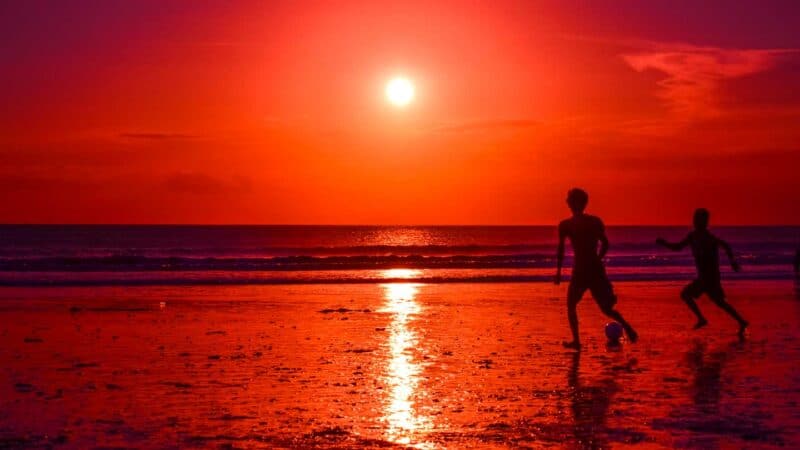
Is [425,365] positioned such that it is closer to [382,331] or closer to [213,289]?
[382,331]

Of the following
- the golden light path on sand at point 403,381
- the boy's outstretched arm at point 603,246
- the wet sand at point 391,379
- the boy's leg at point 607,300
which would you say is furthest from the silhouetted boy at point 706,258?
the golden light path on sand at point 403,381

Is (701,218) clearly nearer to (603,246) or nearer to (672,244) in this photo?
(672,244)

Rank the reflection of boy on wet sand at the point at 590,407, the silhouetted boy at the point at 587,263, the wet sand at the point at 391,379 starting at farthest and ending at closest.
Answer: the silhouetted boy at the point at 587,263
the wet sand at the point at 391,379
the reflection of boy on wet sand at the point at 590,407

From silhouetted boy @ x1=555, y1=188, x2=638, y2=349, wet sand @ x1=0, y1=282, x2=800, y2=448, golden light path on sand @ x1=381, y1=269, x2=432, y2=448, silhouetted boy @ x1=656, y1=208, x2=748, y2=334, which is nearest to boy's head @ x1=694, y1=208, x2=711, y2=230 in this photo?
silhouetted boy @ x1=656, y1=208, x2=748, y2=334

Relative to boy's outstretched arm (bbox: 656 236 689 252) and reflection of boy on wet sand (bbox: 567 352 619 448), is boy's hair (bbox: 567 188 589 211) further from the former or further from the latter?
reflection of boy on wet sand (bbox: 567 352 619 448)

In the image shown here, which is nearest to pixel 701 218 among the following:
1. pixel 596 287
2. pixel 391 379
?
pixel 596 287

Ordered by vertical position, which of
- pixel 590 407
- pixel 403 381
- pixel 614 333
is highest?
pixel 614 333

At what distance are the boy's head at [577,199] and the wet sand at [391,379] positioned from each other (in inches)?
70.7

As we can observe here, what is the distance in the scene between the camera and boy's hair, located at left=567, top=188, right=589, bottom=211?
13586 mm

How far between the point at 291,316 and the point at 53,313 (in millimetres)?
4525

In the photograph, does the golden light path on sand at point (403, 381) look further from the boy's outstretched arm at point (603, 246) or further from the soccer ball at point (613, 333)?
the boy's outstretched arm at point (603, 246)

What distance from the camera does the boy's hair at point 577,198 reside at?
13.6 metres

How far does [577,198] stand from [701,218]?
2.83 meters

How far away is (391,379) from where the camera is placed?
10.8 m
